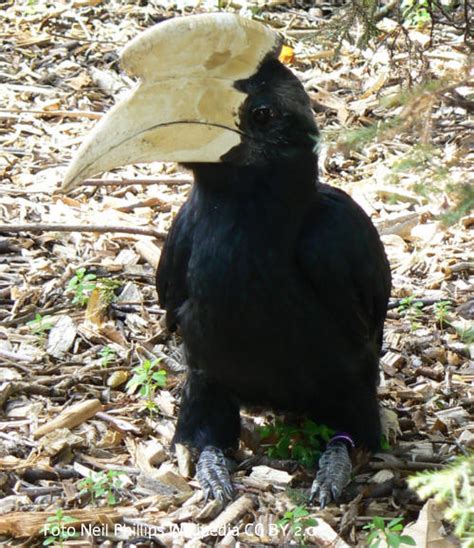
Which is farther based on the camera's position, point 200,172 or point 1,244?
point 1,244

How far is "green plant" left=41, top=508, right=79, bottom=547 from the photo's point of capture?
3.59m

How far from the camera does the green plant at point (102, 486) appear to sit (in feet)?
12.7

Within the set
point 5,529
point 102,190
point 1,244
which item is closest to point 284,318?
point 5,529

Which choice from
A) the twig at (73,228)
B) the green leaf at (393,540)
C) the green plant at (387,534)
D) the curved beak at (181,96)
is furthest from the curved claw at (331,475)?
the twig at (73,228)

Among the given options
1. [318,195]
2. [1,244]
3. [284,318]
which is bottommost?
[1,244]

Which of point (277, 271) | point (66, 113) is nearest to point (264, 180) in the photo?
point (277, 271)

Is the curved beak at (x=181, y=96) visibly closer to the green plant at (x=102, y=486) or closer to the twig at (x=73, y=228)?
the green plant at (x=102, y=486)

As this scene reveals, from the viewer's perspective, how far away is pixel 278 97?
3.87 meters

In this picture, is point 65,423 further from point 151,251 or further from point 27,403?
point 151,251

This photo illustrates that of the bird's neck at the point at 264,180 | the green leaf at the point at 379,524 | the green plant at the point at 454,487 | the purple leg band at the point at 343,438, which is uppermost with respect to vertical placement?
the green plant at the point at 454,487

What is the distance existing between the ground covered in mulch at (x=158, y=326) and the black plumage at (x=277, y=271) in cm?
29

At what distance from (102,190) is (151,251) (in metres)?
0.93

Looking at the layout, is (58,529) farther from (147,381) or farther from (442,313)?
(442,313)

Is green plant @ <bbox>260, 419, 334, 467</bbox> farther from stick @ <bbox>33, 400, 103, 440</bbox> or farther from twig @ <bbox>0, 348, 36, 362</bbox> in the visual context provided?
twig @ <bbox>0, 348, 36, 362</bbox>
